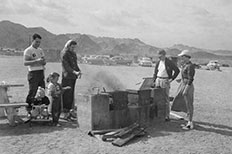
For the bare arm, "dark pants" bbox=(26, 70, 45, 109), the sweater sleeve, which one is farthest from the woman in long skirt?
"dark pants" bbox=(26, 70, 45, 109)

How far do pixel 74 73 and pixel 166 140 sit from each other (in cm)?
257

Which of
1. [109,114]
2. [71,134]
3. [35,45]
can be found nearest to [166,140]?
[109,114]

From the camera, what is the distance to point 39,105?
6.29m

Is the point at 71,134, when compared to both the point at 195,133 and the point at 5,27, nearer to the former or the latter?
the point at 195,133

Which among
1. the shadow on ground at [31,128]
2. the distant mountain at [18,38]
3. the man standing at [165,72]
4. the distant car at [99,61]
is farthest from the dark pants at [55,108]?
the distant mountain at [18,38]

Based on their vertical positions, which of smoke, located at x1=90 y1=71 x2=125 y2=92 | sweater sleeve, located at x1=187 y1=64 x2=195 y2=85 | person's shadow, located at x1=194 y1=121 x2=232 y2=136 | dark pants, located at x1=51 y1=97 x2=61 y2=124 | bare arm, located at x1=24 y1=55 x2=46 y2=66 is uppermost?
bare arm, located at x1=24 y1=55 x2=46 y2=66

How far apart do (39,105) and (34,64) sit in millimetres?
899

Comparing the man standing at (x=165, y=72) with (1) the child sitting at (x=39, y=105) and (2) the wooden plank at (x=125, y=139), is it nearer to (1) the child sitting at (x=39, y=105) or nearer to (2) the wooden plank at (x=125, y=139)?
(2) the wooden plank at (x=125, y=139)

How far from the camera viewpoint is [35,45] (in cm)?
643

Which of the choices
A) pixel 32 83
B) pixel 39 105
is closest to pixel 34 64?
pixel 32 83

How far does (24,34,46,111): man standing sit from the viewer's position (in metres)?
6.30

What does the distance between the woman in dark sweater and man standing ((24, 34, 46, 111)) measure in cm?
51

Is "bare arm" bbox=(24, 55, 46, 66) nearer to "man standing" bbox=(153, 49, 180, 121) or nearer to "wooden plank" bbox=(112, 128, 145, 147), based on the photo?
"wooden plank" bbox=(112, 128, 145, 147)

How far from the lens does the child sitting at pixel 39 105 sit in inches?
245
